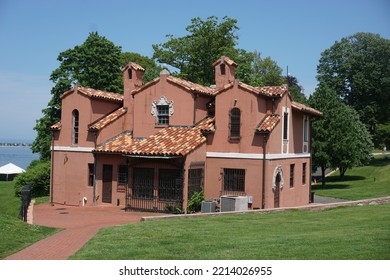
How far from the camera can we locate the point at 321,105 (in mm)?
43125

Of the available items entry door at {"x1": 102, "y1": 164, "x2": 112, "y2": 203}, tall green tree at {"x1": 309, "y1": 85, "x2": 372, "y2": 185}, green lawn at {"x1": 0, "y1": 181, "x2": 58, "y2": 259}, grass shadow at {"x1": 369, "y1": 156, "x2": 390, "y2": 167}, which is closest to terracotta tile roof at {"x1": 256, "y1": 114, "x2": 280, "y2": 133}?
entry door at {"x1": 102, "y1": 164, "x2": 112, "y2": 203}

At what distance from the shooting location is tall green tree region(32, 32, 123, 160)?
3581 cm

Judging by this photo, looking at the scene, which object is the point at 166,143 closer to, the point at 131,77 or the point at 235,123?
the point at 235,123

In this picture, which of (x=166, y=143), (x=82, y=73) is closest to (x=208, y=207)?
(x=166, y=143)

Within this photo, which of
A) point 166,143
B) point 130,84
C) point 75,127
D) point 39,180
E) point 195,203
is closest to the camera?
point 195,203

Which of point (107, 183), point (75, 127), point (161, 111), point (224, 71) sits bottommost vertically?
point (107, 183)

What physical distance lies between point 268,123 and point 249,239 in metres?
9.69

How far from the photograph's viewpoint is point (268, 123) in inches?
890

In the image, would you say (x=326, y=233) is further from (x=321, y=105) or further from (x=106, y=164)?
(x=321, y=105)

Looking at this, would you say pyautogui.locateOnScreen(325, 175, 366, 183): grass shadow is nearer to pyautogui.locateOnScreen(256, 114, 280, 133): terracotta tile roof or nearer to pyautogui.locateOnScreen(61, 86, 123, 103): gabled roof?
pyautogui.locateOnScreen(256, 114, 280, 133): terracotta tile roof

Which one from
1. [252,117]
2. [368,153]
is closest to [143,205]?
[252,117]

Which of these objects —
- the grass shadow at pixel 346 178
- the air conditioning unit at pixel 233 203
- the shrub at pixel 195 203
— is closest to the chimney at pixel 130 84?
the shrub at pixel 195 203

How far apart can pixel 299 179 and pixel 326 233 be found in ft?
41.8

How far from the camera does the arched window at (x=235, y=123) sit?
2302 cm
